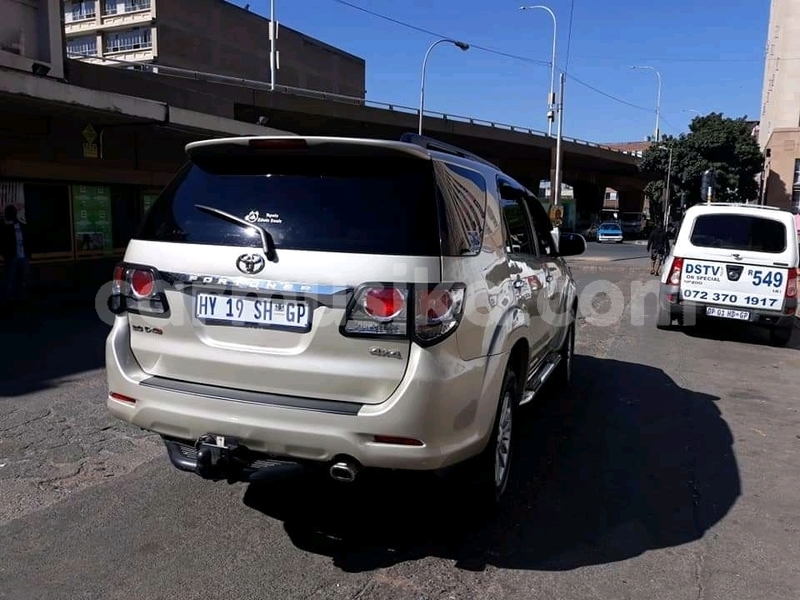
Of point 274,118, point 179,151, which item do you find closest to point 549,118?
point 274,118

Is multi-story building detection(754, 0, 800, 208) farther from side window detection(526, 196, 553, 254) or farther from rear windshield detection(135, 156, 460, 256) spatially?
rear windshield detection(135, 156, 460, 256)

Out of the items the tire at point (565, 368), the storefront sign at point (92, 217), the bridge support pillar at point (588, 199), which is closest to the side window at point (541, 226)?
the tire at point (565, 368)

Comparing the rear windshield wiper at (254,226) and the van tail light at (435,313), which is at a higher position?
the rear windshield wiper at (254,226)

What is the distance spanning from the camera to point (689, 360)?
348 inches

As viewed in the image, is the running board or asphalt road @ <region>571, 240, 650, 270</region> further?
asphalt road @ <region>571, 240, 650, 270</region>

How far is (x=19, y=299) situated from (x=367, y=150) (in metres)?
10.1

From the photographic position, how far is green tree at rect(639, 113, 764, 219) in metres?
54.0

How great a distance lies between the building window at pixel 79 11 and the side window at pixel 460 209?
273 feet

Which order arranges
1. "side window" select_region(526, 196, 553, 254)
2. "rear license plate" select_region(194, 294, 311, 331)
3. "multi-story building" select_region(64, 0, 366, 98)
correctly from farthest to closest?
"multi-story building" select_region(64, 0, 366, 98) < "side window" select_region(526, 196, 553, 254) < "rear license plate" select_region(194, 294, 311, 331)

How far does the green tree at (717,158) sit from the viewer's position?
5403cm

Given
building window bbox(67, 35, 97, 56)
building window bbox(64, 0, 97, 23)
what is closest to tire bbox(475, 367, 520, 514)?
building window bbox(64, 0, 97, 23)

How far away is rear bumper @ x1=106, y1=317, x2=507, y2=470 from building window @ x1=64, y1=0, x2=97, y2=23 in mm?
83619

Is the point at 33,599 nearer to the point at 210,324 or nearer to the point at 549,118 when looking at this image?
the point at 210,324

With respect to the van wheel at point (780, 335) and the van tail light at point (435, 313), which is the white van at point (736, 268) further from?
the van tail light at point (435, 313)
